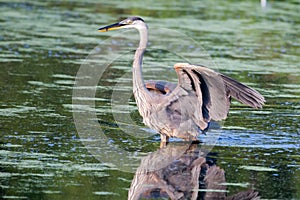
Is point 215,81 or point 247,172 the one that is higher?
point 215,81

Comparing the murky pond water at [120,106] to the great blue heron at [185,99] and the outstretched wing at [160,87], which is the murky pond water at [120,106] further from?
the outstretched wing at [160,87]

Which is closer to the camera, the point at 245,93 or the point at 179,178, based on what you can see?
the point at 179,178

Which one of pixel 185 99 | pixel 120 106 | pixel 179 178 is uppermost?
pixel 185 99

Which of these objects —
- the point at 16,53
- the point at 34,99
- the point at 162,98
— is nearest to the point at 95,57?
the point at 16,53

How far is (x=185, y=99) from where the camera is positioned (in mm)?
8797

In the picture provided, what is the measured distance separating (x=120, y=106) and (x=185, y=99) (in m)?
2.03

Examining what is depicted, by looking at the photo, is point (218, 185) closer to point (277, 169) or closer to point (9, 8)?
point (277, 169)

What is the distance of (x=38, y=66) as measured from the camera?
1302cm

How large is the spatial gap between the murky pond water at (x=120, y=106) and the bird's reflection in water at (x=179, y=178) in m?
0.02

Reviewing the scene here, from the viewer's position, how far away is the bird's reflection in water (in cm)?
654

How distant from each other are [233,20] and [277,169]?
1335 centimetres

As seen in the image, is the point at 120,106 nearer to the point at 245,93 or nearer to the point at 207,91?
the point at 207,91

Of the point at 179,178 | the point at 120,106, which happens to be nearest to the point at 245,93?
the point at 179,178

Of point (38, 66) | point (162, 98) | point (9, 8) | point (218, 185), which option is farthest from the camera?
point (9, 8)
